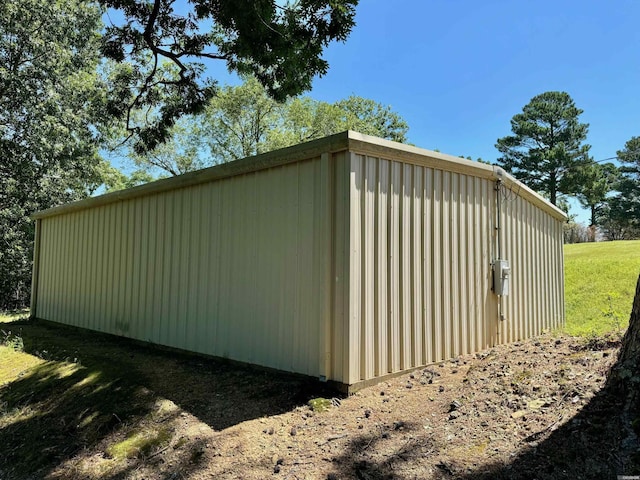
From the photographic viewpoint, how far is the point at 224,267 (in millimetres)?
5293

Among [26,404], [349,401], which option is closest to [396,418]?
[349,401]

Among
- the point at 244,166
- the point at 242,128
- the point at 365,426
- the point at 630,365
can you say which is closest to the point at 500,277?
the point at 630,365

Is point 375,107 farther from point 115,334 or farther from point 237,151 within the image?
point 115,334

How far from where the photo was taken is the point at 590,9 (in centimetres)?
756

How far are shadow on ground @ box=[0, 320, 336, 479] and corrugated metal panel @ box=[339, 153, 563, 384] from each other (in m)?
0.91

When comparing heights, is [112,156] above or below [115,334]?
above

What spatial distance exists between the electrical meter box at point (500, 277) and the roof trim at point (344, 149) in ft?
3.79

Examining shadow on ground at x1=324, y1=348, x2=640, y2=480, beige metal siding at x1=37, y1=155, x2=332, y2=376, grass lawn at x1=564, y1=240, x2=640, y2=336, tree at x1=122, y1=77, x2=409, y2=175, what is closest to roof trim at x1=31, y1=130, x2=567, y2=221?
beige metal siding at x1=37, y1=155, x2=332, y2=376

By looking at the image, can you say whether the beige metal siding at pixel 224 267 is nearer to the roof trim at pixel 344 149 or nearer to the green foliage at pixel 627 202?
the roof trim at pixel 344 149

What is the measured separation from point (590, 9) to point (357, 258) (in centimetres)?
725

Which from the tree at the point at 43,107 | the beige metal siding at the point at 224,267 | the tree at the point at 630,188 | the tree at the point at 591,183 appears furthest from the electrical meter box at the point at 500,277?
the tree at the point at 630,188

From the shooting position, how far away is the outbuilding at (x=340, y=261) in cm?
401

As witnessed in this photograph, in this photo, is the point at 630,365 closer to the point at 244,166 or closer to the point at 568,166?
the point at 244,166

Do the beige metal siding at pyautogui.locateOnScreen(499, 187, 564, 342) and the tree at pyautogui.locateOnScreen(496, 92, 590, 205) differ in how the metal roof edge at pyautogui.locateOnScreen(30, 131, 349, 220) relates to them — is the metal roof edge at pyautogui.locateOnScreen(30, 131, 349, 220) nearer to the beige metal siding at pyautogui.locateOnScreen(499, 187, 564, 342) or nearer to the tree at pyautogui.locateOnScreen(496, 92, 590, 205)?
the beige metal siding at pyautogui.locateOnScreen(499, 187, 564, 342)
